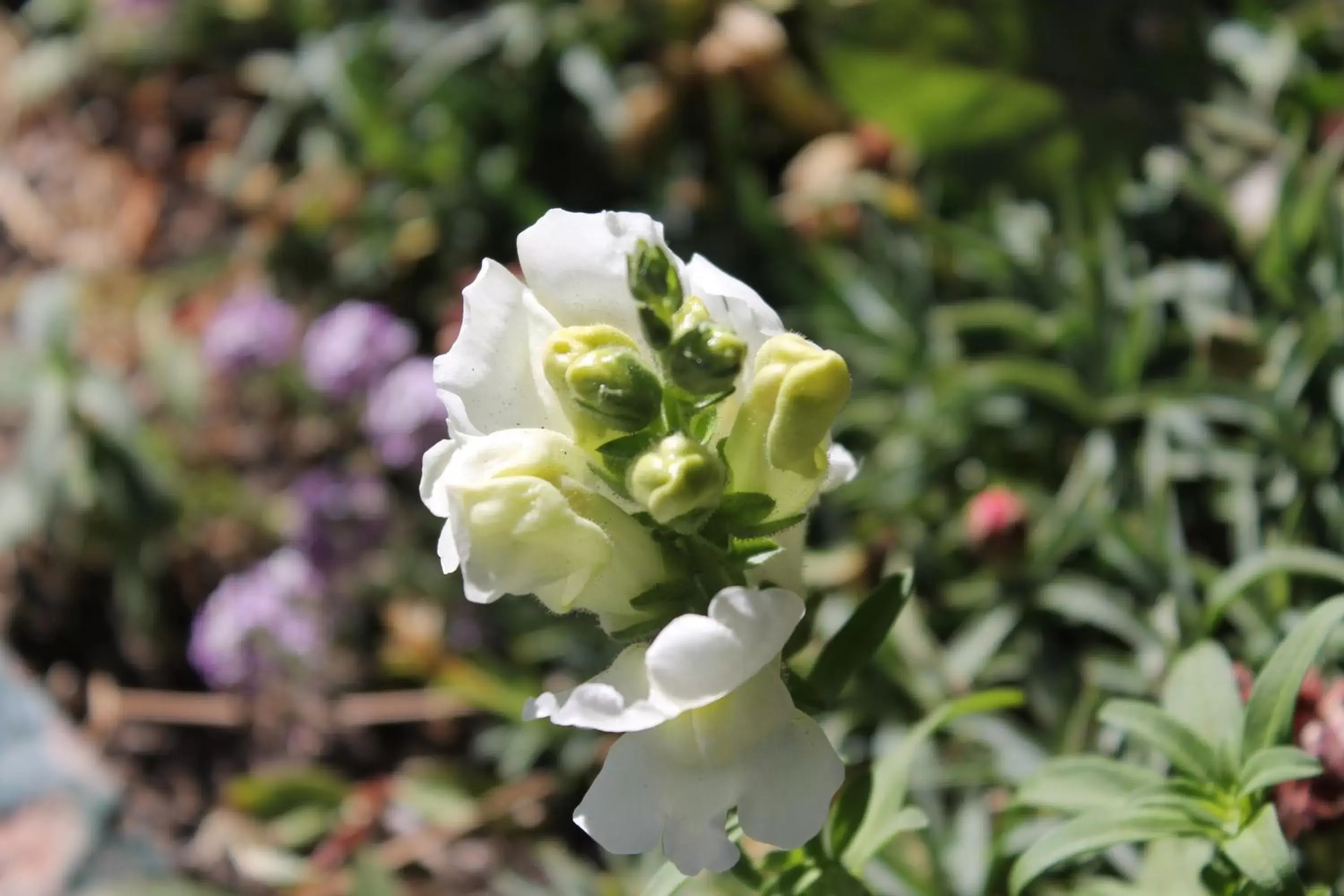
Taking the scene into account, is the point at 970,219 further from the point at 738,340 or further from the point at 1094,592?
the point at 738,340

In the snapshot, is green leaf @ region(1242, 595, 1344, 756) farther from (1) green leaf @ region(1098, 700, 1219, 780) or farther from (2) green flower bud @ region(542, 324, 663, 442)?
(2) green flower bud @ region(542, 324, 663, 442)

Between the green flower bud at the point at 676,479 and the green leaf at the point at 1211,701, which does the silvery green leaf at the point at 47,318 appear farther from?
the green leaf at the point at 1211,701

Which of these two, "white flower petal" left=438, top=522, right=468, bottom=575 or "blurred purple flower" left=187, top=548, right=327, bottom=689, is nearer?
"white flower petal" left=438, top=522, right=468, bottom=575

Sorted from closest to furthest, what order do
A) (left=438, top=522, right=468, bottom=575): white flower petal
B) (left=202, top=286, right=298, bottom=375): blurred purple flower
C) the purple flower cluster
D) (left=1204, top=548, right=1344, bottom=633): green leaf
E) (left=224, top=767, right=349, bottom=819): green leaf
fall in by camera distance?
1. (left=438, top=522, right=468, bottom=575): white flower petal
2. (left=1204, top=548, right=1344, bottom=633): green leaf
3. (left=224, top=767, right=349, bottom=819): green leaf
4. the purple flower cluster
5. (left=202, top=286, right=298, bottom=375): blurred purple flower

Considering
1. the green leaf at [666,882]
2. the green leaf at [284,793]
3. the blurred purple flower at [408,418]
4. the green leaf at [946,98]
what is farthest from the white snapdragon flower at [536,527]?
the green leaf at [946,98]

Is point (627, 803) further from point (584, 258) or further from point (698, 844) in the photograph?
point (584, 258)

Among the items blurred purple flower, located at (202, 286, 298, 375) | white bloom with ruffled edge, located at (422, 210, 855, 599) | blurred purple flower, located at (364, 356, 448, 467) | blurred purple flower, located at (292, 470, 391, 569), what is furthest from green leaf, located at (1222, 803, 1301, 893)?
blurred purple flower, located at (202, 286, 298, 375)
